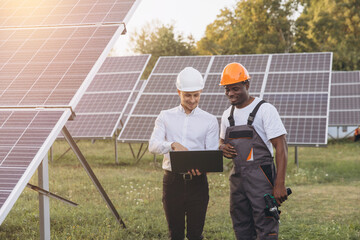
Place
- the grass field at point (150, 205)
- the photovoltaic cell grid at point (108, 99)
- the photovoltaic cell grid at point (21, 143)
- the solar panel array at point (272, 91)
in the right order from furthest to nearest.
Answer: the photovoltaic cell grid at point (108, 99) → the solar panel array at point (272, 91) → the grass field at point (150, 205) → the photovoltaic cell grid at point (21, 143)

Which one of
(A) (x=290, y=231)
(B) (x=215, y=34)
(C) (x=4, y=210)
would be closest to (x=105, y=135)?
(A) (x=290, y=231)

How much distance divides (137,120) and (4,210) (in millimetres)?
10892

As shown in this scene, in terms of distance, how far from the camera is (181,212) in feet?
16.0

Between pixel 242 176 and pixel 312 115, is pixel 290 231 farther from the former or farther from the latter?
pixel 312 115

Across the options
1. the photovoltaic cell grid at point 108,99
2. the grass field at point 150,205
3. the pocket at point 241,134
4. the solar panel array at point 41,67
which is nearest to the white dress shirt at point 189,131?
the pocket at point 241,134

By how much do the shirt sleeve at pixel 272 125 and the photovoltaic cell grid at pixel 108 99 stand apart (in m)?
9.92

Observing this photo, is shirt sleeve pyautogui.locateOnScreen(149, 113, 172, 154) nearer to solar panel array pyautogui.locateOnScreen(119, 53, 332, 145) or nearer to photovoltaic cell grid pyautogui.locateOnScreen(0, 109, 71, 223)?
photovoltaic cell grid pyautogui.locateOnScreen(0, 109, 71, 223)

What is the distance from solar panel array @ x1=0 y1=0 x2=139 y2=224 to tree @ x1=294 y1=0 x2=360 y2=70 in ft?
114

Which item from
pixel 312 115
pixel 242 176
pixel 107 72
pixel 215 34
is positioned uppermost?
pixel 215 34

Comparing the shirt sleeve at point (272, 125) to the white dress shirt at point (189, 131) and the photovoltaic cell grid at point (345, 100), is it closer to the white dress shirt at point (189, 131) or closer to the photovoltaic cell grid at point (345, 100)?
the white dress shirt at point (189, 131)

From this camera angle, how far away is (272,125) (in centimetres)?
432

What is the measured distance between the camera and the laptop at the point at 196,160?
4461 millimetres

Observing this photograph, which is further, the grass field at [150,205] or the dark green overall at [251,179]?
the grass field at [150,205]

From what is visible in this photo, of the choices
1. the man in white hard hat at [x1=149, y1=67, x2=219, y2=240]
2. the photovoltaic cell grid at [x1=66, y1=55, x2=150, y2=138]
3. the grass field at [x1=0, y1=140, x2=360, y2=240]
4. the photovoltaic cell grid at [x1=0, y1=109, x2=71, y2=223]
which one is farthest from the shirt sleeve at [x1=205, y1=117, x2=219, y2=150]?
the photovoltaic cell grid at [x1=66, y1=55, x2=150, y2=138]
